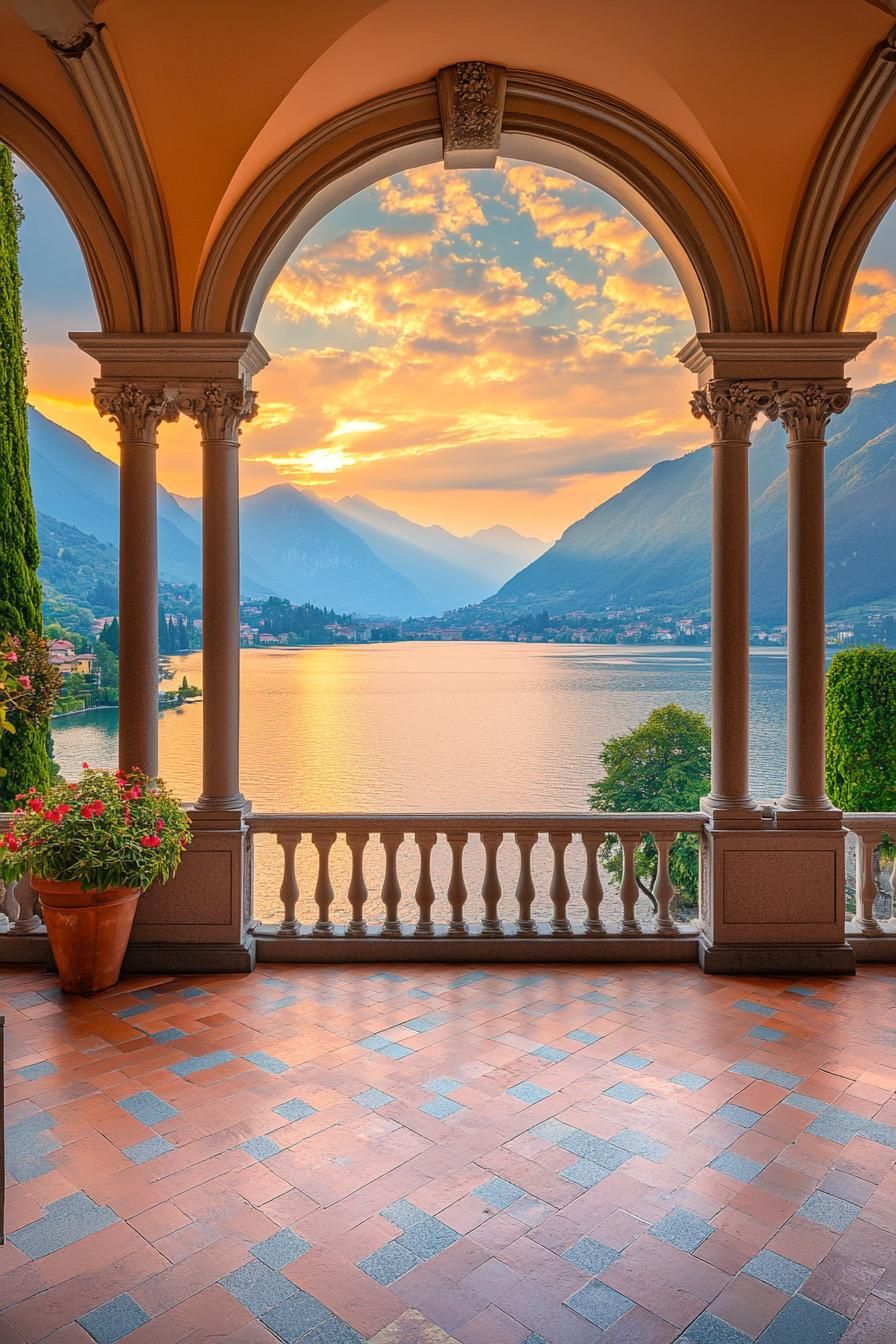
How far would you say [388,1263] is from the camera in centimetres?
267

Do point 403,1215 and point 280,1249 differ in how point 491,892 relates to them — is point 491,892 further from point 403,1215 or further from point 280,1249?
point 280,1249

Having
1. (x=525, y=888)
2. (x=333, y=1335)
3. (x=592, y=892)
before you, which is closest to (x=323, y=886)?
(x=525, y=888)

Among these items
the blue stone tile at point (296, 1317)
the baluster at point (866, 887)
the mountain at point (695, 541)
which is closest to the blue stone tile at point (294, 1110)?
the blue stone tile at point (296, 1317)

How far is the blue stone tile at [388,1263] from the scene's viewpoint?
261cm

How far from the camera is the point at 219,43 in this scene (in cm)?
472

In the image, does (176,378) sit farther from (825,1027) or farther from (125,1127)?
(825,1027)

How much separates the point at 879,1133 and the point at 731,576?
3.27 m

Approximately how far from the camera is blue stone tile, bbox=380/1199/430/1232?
2.87 meters

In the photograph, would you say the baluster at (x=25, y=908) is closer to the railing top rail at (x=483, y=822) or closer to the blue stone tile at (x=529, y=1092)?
the railing top rail at (x=483, y=822)

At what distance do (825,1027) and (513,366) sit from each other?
102 feet

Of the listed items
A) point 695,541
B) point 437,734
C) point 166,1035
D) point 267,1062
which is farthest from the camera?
point 437,734

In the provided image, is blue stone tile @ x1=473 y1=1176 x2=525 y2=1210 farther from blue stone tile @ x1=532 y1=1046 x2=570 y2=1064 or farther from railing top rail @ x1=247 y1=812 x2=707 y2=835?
railing top rail @ x1=247 y1=812 x2=707 y2=835

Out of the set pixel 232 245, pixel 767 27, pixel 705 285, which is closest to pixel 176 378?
pixel 232 245

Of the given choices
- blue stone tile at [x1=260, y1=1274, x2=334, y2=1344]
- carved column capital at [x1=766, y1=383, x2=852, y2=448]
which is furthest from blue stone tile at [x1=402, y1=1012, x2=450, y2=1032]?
carved column capital at [x1=766, y1=383, x2=852, y2=448]
